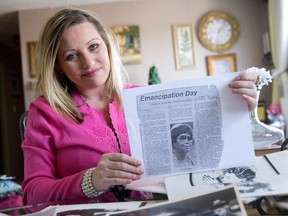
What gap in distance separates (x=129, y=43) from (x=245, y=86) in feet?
10.6

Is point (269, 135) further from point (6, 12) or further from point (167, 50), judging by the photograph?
point (6, 12)

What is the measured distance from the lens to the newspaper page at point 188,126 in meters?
0.63

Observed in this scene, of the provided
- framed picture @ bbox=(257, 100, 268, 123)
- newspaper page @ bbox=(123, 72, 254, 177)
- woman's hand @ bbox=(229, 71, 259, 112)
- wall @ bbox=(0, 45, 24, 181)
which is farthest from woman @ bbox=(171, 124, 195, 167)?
wall @ bbox=(0, 45, 24, 181)

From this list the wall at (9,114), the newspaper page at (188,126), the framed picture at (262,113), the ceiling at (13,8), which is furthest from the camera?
the wall at (9,114)

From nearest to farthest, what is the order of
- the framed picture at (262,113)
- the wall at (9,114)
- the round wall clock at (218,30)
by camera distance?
1. the framed picture at (262,113)
2. the round wall clock at (218,30)
3. the wall at (9,114)

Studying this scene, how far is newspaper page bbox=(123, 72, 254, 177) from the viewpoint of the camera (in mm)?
629

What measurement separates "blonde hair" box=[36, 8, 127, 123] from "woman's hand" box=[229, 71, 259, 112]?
0.48m

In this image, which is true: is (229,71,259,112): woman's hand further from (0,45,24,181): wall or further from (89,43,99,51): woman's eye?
(0,45,24,181): wall

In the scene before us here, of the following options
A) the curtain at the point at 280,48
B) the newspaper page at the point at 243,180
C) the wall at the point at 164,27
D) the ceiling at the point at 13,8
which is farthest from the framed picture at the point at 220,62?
the newspaper page at the point at 243,180

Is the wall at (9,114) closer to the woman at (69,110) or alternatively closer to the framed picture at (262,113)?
the framed picture at (262,113)

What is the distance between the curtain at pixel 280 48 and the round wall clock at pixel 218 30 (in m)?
0.57

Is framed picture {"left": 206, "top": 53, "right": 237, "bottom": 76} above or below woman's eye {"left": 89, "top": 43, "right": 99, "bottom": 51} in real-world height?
above

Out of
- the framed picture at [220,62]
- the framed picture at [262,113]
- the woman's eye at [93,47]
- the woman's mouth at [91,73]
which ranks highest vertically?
the framed picture at [220,62]

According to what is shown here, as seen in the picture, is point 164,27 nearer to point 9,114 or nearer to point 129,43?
point 129,43
